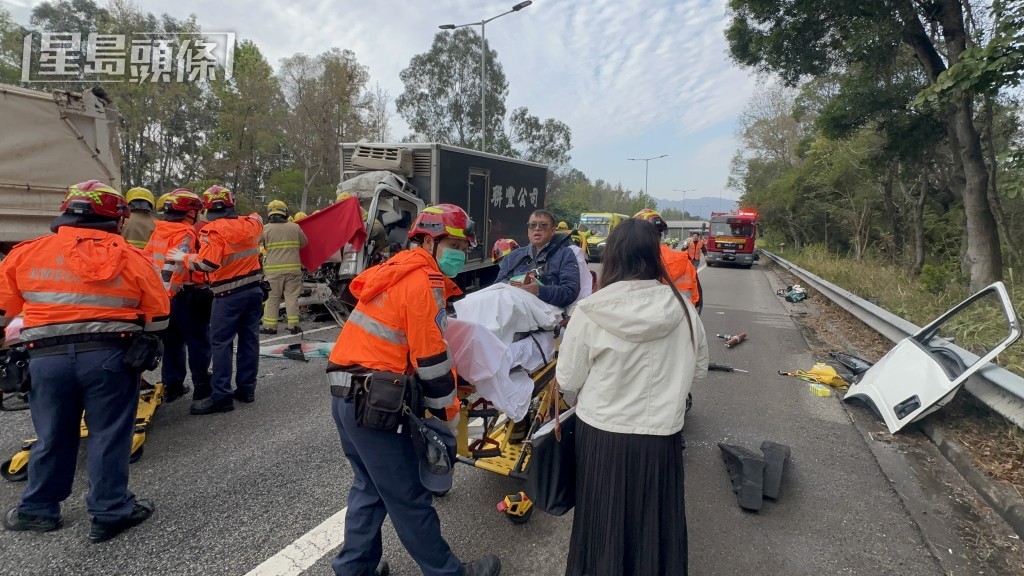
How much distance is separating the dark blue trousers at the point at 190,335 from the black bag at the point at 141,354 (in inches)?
69.8

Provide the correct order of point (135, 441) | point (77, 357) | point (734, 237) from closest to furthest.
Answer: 1. point (77, 357)
2. point (135, 441)
3. point (734, 237)

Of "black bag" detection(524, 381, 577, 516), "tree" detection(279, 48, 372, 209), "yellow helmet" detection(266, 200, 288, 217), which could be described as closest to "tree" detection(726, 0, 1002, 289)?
"black bag" detection(524, 381, 577, 516)

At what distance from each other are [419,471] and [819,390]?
503 cm

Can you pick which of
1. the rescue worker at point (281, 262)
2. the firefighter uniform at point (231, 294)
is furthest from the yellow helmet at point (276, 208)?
the firefighter uniform at point (231, 294)

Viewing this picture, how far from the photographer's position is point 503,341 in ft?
9.52

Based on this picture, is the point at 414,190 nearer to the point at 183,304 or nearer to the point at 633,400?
the point at 183,304

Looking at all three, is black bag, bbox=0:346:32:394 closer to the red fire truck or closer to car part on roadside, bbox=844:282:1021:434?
car part on roadside, bbox=844:282:1021:434

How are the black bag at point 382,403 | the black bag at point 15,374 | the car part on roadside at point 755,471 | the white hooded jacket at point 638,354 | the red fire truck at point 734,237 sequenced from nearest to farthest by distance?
the white hooded jacket at point 638,354
the black bag at point 382,403
the black bag at point 15,374
the car part on roadside at point 755,471
the red fire truck at point 734,237

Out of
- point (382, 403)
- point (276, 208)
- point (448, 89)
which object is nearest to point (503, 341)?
point (382, 403)

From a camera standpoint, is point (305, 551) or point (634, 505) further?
point (305, 551)

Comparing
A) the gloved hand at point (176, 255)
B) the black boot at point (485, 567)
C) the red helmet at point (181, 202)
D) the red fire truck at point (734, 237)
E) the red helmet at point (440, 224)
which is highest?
the red fire truck at point (734, 237)

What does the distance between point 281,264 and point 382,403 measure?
6.04 metres

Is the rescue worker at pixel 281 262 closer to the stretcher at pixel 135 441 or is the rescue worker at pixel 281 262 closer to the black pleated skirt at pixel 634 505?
the stretcher at pixel 135 441

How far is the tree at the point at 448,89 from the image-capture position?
130 ft
